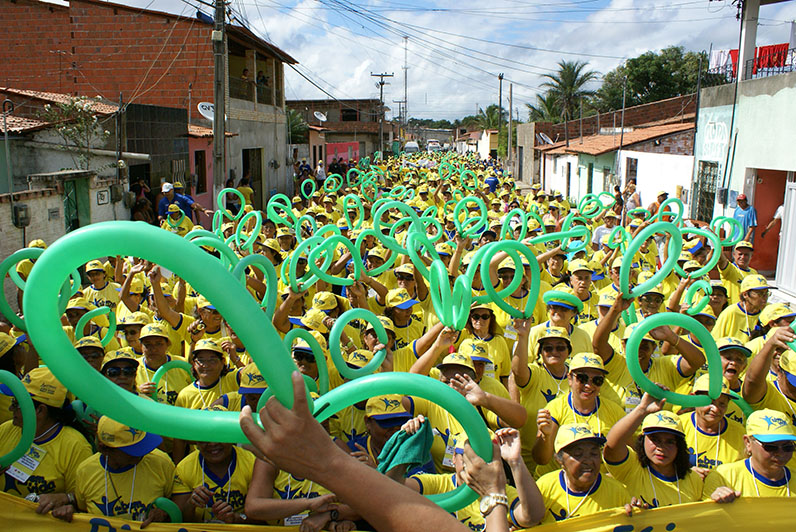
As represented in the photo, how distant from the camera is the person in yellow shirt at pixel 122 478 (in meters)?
3.50

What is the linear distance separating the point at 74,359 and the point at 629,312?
5.14m

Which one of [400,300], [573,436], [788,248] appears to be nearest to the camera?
[573,436]

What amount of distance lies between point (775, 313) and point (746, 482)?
2.25 meters

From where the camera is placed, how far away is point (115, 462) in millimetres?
3617

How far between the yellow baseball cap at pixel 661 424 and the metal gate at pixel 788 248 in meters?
10.3

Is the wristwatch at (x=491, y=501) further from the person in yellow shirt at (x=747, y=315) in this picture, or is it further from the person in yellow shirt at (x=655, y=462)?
the person in yellow shirt at (x=747, y=315)

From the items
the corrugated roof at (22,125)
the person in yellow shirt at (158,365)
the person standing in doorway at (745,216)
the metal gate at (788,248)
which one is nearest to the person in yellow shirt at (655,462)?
the person in yellow shirt at (158,365)

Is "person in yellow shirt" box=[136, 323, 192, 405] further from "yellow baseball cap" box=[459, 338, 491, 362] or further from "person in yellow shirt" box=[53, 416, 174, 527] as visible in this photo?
"yellow baseball cap" box=[459, 338, 491, 362]

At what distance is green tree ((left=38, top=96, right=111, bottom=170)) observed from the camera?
1404cm

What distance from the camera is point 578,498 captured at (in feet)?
11.6

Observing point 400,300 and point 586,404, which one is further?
point 400,300

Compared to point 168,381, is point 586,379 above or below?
above

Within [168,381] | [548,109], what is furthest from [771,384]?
[548,109]

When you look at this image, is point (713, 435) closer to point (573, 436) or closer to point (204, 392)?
point (573, 436)
